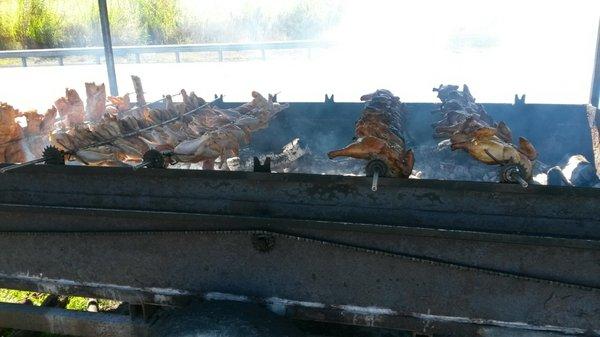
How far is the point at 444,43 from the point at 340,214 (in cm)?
1644

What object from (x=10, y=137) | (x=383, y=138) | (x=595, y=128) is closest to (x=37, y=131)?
(x=10, y=137)

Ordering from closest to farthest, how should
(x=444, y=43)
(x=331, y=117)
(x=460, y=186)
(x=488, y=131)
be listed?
(x=460, y=186)
(x=488, y=131)
(x=331, y=117)
(x=444, y=43)

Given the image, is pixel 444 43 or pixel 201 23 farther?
pixel 201 23

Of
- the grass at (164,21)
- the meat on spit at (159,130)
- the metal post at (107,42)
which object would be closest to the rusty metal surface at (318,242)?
the meat on spit at (159,130)

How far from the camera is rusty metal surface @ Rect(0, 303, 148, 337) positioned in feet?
10.3

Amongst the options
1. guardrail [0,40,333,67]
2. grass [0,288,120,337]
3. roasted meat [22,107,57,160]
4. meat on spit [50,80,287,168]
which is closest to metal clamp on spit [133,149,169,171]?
meat on spit [50,80,287,168]

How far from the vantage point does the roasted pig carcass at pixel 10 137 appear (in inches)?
160

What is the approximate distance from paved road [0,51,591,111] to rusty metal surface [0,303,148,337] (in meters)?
7.22

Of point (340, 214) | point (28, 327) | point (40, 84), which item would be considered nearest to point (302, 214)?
point (340, 214)

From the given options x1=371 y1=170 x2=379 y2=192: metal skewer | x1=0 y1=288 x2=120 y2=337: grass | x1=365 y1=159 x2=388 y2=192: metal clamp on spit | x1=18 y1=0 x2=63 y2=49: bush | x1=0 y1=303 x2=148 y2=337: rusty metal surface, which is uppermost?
x1=18 y1=0 x2=63 y2=49: bush

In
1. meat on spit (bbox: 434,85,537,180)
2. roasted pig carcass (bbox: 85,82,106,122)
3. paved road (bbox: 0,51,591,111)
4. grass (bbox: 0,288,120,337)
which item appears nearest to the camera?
meat on spit (bbox: 434,85,537,180)

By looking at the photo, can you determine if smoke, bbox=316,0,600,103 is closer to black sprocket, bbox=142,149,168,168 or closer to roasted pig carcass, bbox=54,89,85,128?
roasted pig carcass, bbox=54,89,85,128

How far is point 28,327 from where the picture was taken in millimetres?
3277

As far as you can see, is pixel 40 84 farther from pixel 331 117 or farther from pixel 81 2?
pixel 331 117
